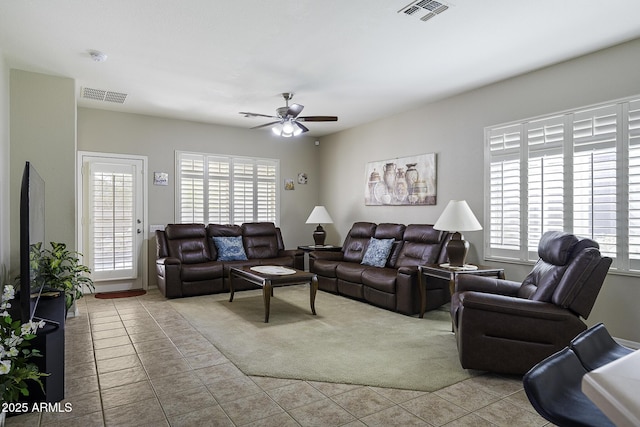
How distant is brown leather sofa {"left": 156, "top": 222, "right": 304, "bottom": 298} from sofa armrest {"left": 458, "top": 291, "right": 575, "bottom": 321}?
3547 mm

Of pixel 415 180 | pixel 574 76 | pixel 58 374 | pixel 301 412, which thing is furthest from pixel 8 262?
pixel 574 76

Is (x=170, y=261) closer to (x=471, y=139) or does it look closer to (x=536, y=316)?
(x=471, y=139)

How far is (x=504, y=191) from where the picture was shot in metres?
4.33

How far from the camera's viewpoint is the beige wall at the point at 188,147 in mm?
5590

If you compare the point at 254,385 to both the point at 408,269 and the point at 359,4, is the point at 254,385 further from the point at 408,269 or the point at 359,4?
the point at 359,4

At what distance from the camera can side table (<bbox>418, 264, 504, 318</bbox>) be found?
390cm

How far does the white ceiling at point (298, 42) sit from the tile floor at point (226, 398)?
267 centimetres

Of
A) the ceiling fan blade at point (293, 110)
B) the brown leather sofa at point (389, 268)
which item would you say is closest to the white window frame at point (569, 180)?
the brown leather sofa at point (389, 268)

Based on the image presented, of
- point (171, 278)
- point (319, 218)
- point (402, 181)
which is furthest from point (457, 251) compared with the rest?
point (171, 278)

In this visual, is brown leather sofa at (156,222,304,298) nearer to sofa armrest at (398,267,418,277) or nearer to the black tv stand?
sofa armrest at (398,267,418,277)

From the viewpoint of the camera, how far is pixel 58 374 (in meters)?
2.43

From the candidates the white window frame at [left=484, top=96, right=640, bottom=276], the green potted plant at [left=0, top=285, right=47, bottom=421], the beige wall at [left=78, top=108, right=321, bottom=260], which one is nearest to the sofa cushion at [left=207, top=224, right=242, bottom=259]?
the beige wall at [left=78, top=108, right=321, bottom=260]

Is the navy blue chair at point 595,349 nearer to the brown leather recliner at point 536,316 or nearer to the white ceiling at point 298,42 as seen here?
the brown leather recliner at point 536,316

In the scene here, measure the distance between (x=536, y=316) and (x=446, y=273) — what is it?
137 cm
